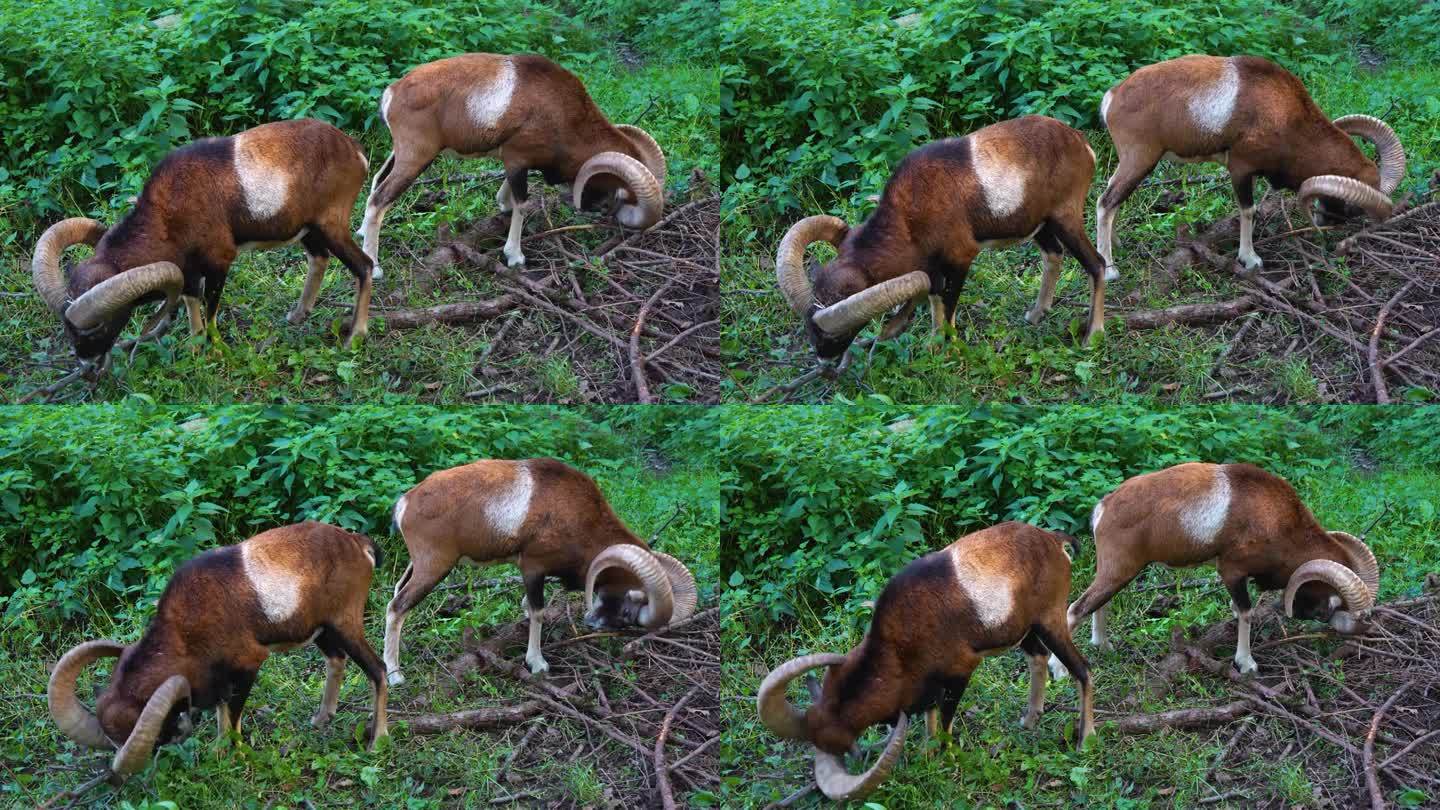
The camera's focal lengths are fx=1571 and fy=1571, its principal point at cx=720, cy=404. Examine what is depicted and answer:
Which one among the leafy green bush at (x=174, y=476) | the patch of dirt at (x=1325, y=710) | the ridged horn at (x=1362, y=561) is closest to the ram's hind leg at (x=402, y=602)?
the leafy green bush at (x=174, y=476)

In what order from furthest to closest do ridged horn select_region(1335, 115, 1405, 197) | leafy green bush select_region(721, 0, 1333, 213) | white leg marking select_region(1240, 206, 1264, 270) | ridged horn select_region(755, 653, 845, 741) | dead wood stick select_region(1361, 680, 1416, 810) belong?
leafy green bush select_region(721, 0, 1333, 213)
ridged horn select_region(1335, 115, 1405, 197)
white leg marking select_region(1240, 206, 1264, 270)
dead wood stick select_region(1361, 680, 1416, 810)
ridged horn select_region(755, 653, 845, 741)

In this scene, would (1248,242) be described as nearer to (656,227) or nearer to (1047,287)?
(1047,287)

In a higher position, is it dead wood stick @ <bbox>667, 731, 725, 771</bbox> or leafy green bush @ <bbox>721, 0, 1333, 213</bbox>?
leafy green bush @ <bbox>721, 0, 1333, 213</bbox>

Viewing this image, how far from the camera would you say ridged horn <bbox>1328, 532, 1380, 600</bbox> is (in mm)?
9398

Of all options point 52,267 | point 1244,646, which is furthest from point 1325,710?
point 52,267

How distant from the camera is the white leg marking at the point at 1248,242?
32.2 ft

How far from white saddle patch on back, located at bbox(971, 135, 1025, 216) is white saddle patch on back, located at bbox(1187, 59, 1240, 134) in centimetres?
136

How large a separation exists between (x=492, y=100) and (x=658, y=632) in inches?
135

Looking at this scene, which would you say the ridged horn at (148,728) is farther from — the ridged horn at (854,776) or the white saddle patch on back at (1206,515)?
the white saddle patch on back at (1206,515)

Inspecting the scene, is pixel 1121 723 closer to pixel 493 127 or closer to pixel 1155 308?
pixel 1155 308

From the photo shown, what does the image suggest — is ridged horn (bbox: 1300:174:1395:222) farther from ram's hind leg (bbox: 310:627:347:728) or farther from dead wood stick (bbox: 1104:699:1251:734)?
ram's hind leg (bbox: 310:627:347:728)

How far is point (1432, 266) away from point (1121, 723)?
3.85m

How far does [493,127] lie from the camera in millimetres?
9672

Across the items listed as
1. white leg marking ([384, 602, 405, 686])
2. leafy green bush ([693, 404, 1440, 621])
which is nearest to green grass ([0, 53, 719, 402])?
white leg marking ([384, 602, 405, 686])
